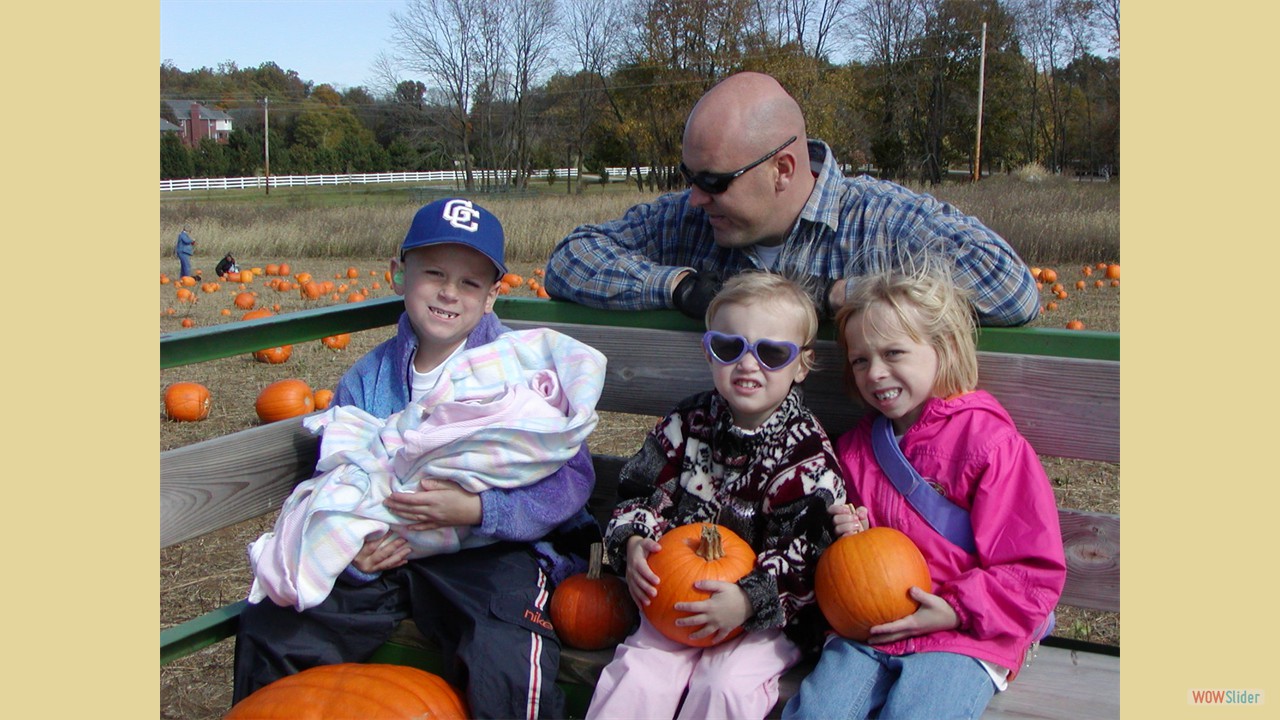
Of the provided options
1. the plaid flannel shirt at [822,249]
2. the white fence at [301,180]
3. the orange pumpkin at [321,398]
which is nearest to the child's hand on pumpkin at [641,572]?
the plaid flannel shirt at [822,249]

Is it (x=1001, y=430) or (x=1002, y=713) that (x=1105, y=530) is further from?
(x=1002, y=713)

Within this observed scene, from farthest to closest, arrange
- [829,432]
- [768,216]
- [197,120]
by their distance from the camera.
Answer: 1. [197,120]
2. [768,216]
3. [829,432]

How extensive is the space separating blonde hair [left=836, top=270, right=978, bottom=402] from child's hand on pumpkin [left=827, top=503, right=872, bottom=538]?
38 centimetres

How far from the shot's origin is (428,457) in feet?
9.20

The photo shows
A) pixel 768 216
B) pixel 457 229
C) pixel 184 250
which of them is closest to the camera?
pixel 457 229

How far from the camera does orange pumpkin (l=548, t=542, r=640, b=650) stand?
9.11 feet

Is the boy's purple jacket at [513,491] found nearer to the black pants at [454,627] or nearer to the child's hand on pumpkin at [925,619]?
the black pants at [454,627]

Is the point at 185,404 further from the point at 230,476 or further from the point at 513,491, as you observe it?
the point at 513,491

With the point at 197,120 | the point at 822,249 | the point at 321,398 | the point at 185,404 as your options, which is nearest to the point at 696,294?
the point at 822,249

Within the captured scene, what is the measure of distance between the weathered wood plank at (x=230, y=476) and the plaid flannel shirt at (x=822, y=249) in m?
0.99

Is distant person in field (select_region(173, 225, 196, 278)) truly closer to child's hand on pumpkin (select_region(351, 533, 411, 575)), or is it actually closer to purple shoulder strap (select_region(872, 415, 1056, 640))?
child's hand on pumpkin (select_region(351, 533, 411, 575))

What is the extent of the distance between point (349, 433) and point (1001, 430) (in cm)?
176

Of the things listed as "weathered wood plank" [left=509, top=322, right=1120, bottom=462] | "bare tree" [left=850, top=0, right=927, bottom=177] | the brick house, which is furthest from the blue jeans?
the brick house

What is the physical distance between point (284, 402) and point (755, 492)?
4447 millimetres
